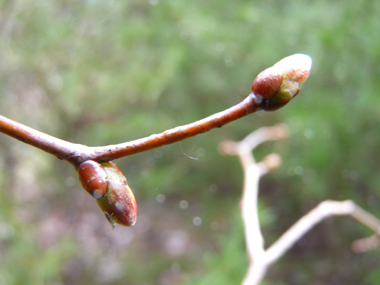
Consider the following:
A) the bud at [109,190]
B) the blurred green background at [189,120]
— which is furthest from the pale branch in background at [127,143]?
the blurred green background at [189,120]

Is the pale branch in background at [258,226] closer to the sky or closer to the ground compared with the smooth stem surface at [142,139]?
closer to the ground

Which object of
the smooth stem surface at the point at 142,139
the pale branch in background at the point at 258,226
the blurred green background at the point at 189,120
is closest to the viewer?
the smooth stem surface at the point at 142,139

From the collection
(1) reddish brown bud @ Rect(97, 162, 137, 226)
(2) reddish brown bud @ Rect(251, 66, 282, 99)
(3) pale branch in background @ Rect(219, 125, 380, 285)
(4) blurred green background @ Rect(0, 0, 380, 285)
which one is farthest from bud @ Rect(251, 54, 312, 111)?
(4) blurred green background @ Rect(0, 0, 380, 285)

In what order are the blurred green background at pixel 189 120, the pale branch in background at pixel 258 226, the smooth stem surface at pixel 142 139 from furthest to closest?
the blurred green background at pixel 189 120 < the pale branch in background at pixel 258 226 < the smooth stem surface at pixel 142 139

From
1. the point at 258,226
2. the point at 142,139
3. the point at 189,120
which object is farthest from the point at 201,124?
the point at 189,120

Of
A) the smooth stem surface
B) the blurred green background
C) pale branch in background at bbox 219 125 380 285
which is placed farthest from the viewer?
the blurred green background

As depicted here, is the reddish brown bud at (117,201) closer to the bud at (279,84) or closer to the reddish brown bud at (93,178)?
the reddish brown bud at (93,178)

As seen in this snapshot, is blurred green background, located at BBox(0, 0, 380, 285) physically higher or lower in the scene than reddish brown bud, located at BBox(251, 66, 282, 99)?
lower

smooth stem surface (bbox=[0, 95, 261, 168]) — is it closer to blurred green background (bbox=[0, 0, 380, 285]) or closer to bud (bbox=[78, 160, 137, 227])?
bud (bbox=[78, 160, 137, 227])
